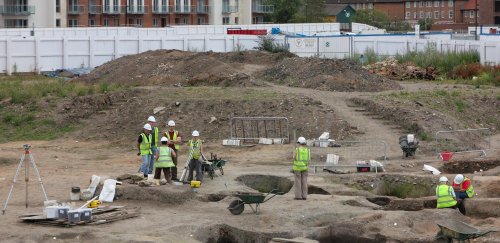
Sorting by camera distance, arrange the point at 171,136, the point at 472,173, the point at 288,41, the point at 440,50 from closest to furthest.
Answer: the point at 171,136
the point at 472,173
the point at 440,50
the point at 288,41

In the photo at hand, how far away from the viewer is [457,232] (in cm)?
2497

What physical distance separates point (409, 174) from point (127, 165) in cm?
995

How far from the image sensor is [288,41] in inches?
2790

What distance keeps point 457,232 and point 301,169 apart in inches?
249

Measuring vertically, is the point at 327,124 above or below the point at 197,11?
below

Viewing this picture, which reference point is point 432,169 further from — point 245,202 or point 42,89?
point 42,89

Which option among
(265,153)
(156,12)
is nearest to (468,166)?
(265,153)

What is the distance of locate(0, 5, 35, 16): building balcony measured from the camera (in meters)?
90.9

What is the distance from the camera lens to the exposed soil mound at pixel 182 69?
53.3 metres

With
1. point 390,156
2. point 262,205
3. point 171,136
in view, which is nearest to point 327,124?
point 390,156

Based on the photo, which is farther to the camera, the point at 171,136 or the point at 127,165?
the point at 127,165

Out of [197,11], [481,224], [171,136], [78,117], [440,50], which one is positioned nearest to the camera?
[481,224]

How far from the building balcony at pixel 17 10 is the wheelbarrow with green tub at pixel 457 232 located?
228ft

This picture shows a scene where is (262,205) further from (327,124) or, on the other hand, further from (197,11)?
(197,11)
